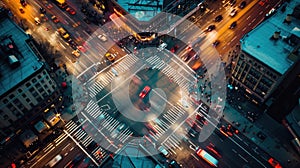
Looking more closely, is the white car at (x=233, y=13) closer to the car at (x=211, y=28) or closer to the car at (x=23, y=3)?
the car at (x=211, y=28)

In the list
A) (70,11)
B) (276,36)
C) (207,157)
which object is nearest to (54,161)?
(207,157)

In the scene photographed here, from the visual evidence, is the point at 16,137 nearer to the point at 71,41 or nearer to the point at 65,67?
the point at 65,67

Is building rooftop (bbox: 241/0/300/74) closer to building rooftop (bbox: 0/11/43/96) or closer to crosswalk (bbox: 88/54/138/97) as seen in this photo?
crosswalk (bbox: 88/54/138/97)

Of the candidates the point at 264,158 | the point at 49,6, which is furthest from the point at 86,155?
the point at 49,6

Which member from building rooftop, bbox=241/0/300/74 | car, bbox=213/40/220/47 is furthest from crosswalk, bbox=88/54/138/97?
building rooftop, bbox=241/0/300/74

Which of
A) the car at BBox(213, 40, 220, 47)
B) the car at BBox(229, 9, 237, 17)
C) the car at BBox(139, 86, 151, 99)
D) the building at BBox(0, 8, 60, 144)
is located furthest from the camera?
the car at BBox(229, 9, 237, 17)

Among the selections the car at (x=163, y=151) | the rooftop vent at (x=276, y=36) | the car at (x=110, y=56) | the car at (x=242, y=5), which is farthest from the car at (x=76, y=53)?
the car at (x=242, y=5)
